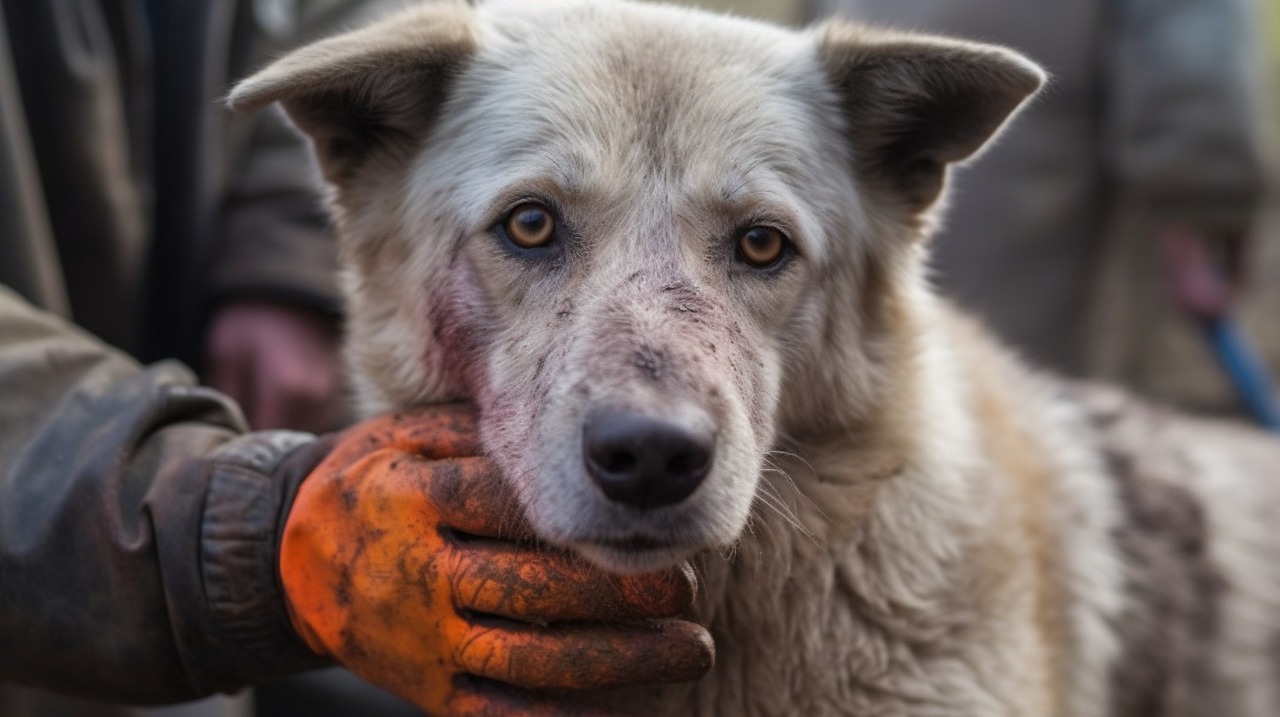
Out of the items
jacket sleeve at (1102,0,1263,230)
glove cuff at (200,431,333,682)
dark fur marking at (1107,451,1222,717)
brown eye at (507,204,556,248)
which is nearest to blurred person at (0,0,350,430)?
glove cuff at (200,431,333,682)

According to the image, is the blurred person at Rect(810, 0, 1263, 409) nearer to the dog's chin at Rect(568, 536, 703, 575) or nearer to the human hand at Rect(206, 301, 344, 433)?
the human hand at Rect(206, 301, 344, 433)

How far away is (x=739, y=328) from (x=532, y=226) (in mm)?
427

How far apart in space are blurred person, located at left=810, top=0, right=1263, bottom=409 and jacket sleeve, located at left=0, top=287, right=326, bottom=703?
11.6ft

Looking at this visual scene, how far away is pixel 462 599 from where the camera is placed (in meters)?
1.93

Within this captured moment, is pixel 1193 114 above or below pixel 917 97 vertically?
below

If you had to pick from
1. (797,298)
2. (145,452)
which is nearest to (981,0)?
(797,298)

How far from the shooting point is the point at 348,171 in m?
2.54

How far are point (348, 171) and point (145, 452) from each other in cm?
73

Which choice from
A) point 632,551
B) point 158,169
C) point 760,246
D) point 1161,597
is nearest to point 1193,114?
point 1161,597

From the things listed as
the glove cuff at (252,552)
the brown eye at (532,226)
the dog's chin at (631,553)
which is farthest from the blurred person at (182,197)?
the dog's chin at (631,553)

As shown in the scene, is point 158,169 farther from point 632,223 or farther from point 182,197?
point 632,223

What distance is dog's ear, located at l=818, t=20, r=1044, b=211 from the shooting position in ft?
7.58

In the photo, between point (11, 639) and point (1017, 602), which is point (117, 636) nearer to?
point (11, 639)

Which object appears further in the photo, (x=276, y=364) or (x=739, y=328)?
(x=276, y=364)
